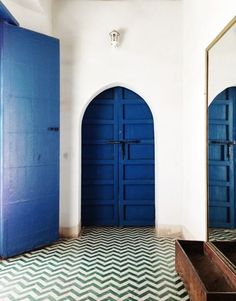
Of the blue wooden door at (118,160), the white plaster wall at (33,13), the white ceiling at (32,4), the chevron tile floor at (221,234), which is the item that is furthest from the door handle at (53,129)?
the chevron tile floor at (221,234)

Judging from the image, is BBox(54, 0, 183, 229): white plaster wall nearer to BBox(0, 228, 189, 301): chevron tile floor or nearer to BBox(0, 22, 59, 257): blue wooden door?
BBox(0, 22, 59, 257): blue wooden door

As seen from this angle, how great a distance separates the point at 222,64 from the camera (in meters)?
2.68

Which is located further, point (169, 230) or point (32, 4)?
point (169, 230)

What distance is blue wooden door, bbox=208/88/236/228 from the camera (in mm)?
2631

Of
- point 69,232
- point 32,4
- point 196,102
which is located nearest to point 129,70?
point 196,102

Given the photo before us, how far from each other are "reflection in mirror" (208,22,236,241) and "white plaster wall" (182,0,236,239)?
166 millimetres

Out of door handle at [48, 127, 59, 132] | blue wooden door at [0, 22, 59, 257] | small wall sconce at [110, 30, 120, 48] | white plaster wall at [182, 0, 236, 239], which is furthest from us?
small wall sconce at [110, 30, 120, 48]

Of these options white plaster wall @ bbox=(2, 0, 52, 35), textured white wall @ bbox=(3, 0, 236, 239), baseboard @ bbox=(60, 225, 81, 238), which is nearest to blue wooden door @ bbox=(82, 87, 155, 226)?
textured white wall @ bbox=(3, 0, 236, 239)

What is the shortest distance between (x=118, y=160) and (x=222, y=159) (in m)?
2.24

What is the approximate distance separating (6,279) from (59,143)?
6.30 feet

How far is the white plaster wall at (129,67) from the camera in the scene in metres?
4.37

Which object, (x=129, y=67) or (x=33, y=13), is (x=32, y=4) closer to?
(x=33, y=13)

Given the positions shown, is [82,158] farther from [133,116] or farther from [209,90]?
[209,90]

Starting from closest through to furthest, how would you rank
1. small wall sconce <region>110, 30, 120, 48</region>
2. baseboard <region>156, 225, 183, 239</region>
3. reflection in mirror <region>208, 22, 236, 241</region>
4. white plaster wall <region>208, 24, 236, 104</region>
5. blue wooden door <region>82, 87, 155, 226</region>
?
white plaster wall <region>208, 24, 236, 104</region>, reflection in mirror <region>208, 22, 236, 241</region>, small wall sconce <region>110, 30, 120, 48</region>, baseboard <region>156, 225, 183, 239</region>, blue wooden door <region>82, 87, 155, 226</region>
